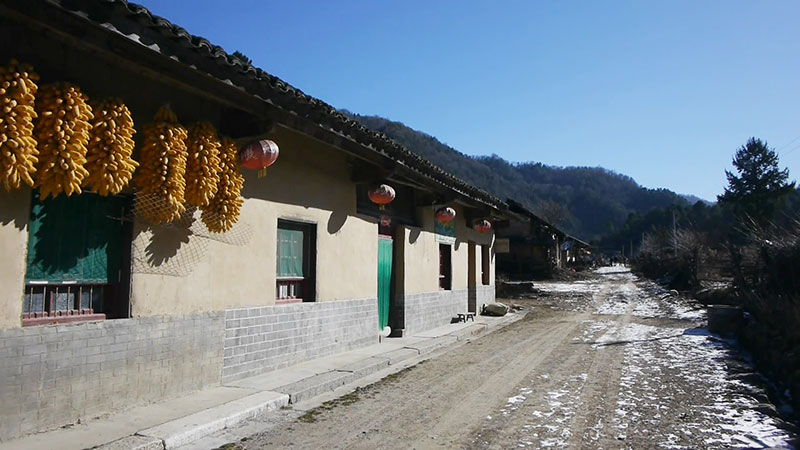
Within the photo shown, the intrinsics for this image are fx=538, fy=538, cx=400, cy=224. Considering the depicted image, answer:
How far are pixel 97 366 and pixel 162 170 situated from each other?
6.26 ft

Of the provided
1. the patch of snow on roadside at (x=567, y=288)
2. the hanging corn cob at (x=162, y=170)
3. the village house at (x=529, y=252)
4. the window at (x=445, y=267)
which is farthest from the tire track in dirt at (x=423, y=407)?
the village house at (x=529, y=252)

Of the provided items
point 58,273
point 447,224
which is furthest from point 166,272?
point 447,224

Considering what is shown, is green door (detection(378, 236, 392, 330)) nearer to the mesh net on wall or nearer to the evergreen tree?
the mesh net on wall

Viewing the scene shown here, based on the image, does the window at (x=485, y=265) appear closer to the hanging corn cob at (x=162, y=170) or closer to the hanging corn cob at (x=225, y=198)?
the hanging corn cob at (x=225, y=198)

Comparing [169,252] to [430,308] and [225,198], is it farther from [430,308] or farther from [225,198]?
[430,308]

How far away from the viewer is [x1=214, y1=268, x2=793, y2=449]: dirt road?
5.13m

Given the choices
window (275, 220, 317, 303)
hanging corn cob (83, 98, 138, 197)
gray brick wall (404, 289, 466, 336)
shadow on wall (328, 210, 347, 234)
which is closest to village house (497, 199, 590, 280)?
gray brick wall (404, 289, 466, 336)

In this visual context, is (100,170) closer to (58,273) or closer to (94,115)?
(94,115)

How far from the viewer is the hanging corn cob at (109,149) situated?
4.50 metres

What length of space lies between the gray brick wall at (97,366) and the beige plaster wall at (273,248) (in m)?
0.27

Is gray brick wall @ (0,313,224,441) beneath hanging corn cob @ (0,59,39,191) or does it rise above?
beneath

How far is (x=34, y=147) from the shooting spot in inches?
159

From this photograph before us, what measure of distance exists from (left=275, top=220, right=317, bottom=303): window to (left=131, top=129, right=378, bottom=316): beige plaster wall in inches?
5.4

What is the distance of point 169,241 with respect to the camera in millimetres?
5793
